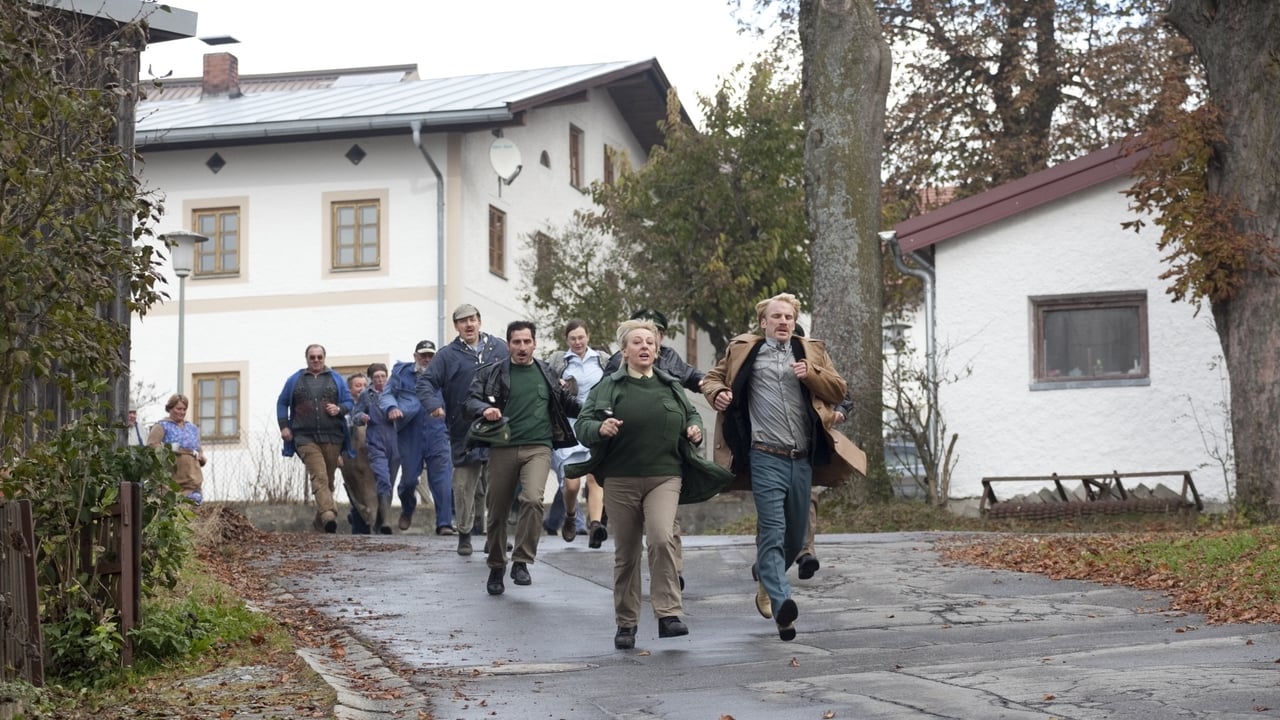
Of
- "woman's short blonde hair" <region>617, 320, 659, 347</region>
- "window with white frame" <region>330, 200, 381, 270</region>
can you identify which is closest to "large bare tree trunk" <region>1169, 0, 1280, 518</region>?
"woman's short blonde hair" <region>617, 320, 659, 347</region>

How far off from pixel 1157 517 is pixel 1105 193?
4353mm

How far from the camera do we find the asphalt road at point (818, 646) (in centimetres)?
822

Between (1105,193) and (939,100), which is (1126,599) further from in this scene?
(939,100)

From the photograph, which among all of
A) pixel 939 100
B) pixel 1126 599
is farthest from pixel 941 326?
pixel 1126 599

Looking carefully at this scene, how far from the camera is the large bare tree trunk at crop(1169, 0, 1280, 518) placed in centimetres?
1925

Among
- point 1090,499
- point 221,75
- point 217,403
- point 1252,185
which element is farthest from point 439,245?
point 1252,185

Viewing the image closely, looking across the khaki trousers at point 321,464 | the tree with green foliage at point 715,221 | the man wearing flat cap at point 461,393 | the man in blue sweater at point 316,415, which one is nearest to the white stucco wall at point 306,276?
the tree with green foliage at point 715,221

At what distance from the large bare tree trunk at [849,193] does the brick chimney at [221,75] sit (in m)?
20.8

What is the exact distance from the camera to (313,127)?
33.7m

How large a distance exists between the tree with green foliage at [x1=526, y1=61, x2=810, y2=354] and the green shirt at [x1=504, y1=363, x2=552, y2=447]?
18653mm

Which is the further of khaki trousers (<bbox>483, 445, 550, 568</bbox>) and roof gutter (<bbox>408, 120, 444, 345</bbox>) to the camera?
roof gutter (<bbox>408, 120, 444, 345</bbox>)

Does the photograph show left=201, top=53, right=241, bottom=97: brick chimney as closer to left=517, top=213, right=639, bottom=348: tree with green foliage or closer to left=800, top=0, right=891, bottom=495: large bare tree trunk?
left=517, top=213, right=639, bottom=348: tree with green foliage

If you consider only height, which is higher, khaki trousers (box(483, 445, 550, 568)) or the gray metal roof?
the gray metal roof

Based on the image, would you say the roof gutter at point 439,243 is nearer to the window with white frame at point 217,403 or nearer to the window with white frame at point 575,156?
the window with white frame at point 217,403
